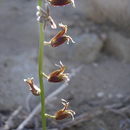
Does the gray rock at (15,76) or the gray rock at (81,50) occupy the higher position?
the gray rock at (15,76)

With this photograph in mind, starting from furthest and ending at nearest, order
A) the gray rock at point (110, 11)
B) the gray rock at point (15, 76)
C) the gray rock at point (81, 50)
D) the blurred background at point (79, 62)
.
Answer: the gray rock at point (110, 11) → the gray rock at point (81, 50) → the gray rock at point (15, 76) → the blurred background at point (79, 62)

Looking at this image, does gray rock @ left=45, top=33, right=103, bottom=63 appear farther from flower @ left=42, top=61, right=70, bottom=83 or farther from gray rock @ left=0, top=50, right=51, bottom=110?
flower @ left=42, top=61, right=70, bottom=83

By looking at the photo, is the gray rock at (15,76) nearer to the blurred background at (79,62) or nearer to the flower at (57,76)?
the blurred background at (79,62)

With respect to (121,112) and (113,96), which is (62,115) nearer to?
(121,112)

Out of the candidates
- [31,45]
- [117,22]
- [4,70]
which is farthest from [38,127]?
[117,22]

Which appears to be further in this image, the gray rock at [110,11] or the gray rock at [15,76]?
the gray rock at [110,11]

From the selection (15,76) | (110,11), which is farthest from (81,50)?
(15,76)

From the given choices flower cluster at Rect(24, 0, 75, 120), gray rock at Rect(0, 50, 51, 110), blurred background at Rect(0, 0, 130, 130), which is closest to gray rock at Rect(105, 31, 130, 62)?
blurred background at Rect(0, 0, 130, 130)

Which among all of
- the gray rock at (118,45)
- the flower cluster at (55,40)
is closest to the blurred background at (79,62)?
the gray rock at (118,45)
